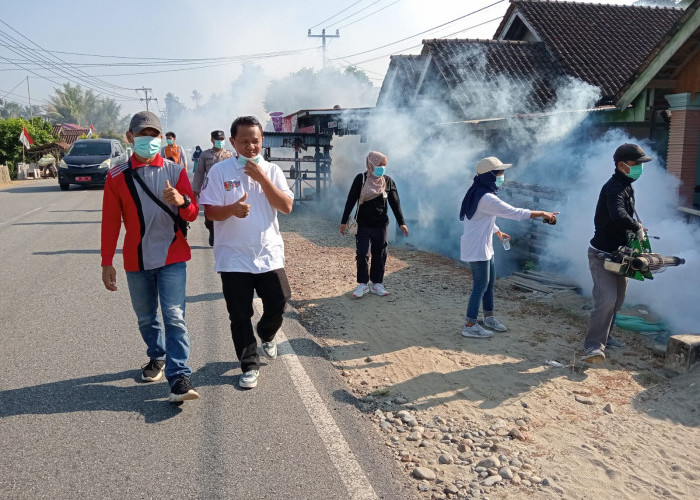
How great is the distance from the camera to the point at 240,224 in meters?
4.16

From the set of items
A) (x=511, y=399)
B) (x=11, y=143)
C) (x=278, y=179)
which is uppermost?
(x=11, y=143)

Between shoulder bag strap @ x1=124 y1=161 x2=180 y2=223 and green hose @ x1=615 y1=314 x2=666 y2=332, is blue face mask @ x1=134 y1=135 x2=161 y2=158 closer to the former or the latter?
shoulder bag strap @ x1=124 y1=161 x2=180 y2=223

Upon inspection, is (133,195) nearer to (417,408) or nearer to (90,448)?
(90,448)

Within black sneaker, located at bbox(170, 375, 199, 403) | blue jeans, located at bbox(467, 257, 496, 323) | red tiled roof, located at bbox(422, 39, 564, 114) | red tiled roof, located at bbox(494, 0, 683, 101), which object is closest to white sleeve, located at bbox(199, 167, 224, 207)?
black sneaker, located at bbox(170, 375, 199, 403)

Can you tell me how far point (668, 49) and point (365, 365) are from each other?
632 cm

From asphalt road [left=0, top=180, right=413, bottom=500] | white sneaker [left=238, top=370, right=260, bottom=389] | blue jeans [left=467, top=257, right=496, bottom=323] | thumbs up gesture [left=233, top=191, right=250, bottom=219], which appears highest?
thumbs up gesture [left=233, top=191, right=250, bottom=219]

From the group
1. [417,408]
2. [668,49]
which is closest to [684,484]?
[417,408]

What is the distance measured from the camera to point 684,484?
329 cm

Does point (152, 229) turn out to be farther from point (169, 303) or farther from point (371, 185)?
point (371, 185)

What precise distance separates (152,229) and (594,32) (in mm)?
17227

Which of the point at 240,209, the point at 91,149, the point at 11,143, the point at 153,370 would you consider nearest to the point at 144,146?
the point at 240,209

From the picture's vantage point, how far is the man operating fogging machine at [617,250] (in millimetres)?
4773

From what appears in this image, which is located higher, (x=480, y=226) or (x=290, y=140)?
(x=290, y=140)

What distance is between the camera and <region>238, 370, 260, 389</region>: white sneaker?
171 inches
